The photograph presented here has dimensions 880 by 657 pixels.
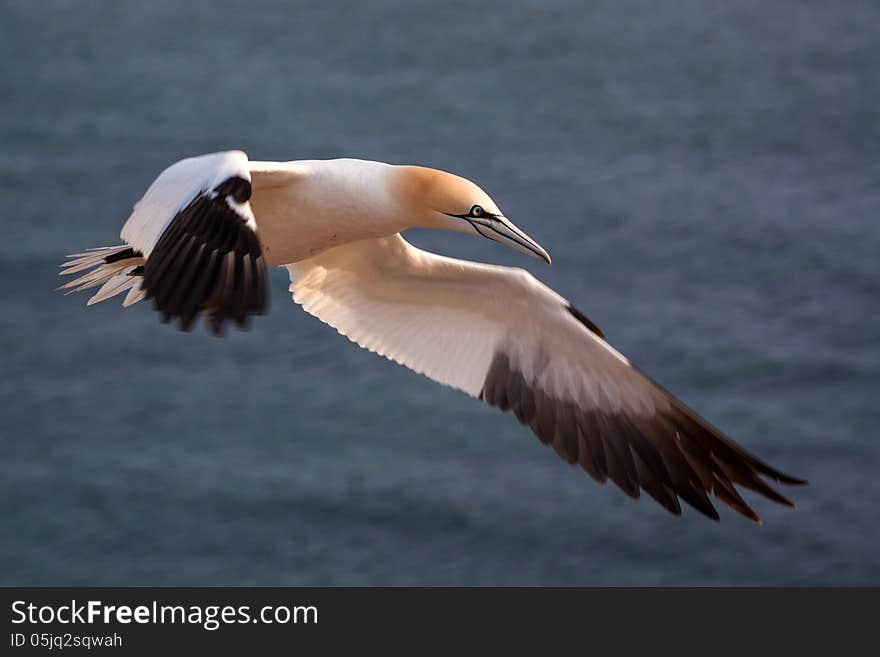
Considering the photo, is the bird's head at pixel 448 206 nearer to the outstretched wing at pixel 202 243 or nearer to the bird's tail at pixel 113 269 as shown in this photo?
the outstretched wing at pixel 202 243

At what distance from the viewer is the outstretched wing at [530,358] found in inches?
336

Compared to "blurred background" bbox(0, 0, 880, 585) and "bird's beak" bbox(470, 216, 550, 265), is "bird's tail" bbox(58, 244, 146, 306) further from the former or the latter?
"blurred background" bbox(0, 0, 880, 585)

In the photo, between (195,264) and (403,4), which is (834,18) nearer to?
(403,4)

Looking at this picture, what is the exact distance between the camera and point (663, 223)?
1580cm

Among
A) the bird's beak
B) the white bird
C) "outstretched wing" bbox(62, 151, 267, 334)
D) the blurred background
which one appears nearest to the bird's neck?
the white bird

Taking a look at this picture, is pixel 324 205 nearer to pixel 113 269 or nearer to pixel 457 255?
pixel 113 269

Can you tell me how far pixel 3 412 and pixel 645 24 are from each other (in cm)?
698

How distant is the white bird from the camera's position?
7973mm

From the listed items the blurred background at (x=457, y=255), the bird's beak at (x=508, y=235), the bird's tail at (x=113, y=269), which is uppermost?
the blurred background at (x=457, y=255)

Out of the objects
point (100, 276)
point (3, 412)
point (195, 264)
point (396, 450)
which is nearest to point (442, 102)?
point (396, 450)

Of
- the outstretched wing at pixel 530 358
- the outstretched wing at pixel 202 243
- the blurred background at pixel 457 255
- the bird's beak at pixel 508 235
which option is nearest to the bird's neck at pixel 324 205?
the bird's beak at pixel 508 235

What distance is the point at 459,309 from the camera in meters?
8.91

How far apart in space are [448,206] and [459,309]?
3.32 ft

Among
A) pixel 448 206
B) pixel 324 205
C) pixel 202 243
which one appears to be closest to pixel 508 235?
pixel 448 206
